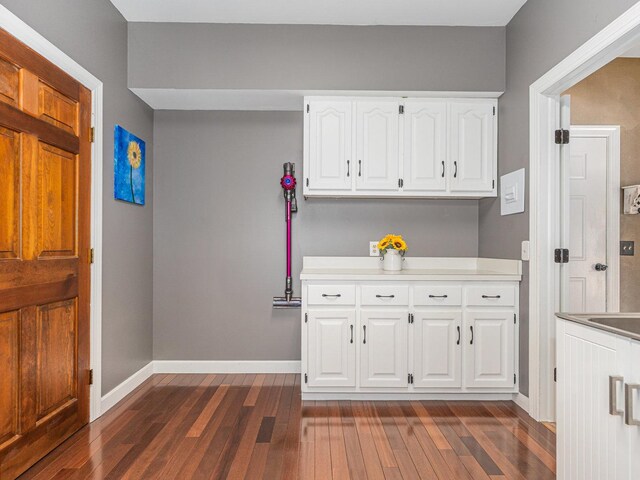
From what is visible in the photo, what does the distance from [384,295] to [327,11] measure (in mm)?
2026

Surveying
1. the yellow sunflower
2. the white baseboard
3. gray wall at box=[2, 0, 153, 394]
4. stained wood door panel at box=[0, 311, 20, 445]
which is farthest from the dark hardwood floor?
the yellow sunflower

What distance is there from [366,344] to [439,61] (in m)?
2.15

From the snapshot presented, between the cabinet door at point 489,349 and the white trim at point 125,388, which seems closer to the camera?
the white trim at point 125,388

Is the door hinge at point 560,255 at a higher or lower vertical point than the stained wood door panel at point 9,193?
Result: lower

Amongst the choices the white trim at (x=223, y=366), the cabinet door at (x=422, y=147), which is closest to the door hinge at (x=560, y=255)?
the cabinet door at (x=422, y=147)

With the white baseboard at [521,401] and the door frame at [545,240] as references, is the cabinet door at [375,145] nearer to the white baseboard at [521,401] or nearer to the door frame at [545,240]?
the door frame at [545,240]

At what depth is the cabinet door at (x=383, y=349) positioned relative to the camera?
3.04 metres

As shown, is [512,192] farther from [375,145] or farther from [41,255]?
[41,255]

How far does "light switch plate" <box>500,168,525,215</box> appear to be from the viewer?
9.66 feet

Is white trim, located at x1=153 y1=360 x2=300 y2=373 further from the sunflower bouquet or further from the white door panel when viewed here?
the white door panel

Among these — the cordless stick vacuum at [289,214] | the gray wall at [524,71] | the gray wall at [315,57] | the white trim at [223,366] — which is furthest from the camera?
the white trim at [223,366]

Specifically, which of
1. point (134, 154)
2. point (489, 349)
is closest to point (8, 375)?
point (134, 154)

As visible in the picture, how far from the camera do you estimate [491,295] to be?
10.0ft

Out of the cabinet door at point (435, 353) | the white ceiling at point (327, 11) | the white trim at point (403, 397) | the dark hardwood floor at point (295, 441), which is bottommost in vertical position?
the dark hardwood floor at point (295, 441)
